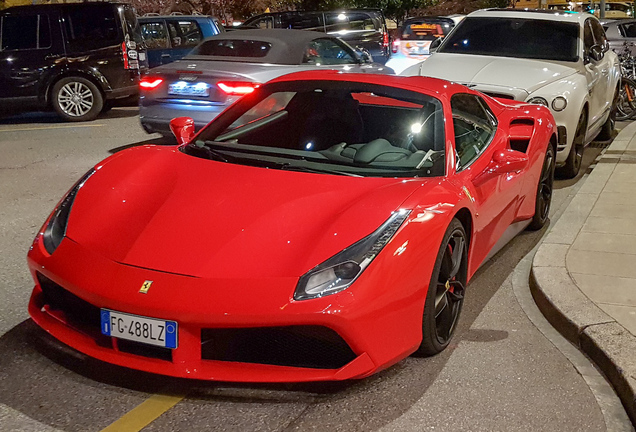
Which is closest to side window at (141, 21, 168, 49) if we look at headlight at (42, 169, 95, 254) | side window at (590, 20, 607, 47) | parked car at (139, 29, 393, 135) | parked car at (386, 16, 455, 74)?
parked car at (139, 29, 393, 135)

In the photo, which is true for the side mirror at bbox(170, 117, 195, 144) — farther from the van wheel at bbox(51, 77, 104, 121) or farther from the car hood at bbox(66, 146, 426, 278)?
the van wheel at bbox(51, 77, 104, 121)

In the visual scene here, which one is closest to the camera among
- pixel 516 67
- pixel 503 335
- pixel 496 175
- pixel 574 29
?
pixel 503 335

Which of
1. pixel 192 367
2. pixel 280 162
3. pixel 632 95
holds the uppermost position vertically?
pixel 280 162

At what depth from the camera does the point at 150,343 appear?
3.25 meters

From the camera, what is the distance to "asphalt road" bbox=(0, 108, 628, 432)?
131 inches

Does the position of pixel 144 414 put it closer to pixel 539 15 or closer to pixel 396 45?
pixel 539 15

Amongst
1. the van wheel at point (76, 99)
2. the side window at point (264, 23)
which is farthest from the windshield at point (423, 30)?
the van wheel at point (76, 99)

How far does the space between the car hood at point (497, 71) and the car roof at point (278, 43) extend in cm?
162

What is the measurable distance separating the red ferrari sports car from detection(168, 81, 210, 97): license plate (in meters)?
4.06

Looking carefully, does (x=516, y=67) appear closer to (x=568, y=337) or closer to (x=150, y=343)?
(x=568, y=337)

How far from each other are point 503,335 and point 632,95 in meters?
9.60

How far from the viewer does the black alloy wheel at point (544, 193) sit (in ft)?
20.4

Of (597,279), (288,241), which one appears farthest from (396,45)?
(288,241)

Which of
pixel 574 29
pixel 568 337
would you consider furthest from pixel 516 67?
pixel 568 337
